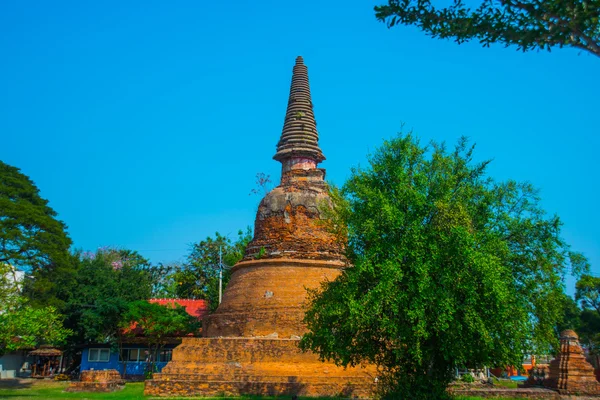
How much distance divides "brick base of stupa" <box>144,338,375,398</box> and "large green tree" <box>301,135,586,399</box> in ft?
16.6

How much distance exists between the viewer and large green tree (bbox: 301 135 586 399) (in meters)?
13.2

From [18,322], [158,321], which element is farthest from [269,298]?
[158,321]

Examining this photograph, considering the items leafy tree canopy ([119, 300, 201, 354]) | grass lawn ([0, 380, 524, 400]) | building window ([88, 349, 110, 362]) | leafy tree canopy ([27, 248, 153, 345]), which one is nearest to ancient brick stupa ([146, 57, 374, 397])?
grass lawn ([0, 380, 524, 400])

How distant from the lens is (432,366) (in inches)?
560

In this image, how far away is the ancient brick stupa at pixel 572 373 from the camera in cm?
2166

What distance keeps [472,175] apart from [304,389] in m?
9.66

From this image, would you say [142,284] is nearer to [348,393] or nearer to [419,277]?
[348,393]

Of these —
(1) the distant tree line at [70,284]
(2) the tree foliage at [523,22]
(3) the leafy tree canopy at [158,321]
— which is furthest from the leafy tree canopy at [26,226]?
(2) the tree foliage at [523,22]

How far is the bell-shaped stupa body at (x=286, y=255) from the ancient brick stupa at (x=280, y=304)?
43 millimetres

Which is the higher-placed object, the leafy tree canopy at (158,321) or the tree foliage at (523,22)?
the tree foliage at (523,22)

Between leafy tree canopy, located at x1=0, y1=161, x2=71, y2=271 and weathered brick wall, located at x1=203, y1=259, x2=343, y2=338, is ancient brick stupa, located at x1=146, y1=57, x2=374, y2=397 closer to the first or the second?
weathered brick wall, located at x1=203, y1=259, x2=343, y2=338

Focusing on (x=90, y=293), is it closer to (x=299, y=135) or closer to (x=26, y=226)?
(x=26, y=226)

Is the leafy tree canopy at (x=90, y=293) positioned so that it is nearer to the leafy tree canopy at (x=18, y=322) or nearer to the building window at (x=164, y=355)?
the building window at (x=164, y=355)

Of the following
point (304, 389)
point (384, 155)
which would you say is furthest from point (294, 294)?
point (384, 155)
